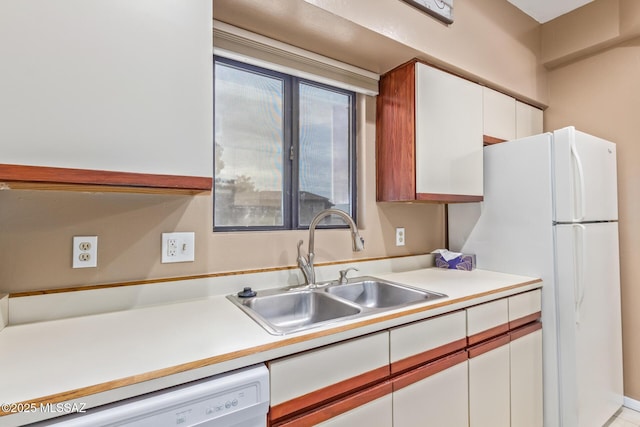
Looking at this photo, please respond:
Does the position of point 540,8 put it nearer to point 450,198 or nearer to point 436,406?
point 450,198

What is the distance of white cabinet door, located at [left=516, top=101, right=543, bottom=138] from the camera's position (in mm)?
2363

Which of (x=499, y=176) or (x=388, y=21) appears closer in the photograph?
(x=388, y=21)

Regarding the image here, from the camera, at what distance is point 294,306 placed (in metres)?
1.48

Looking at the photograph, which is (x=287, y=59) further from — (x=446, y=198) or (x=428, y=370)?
(x=428, y=370)

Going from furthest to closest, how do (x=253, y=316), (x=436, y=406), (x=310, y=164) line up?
(x=310, y=164)
(x=436, y=406)
(x=253, y=316)

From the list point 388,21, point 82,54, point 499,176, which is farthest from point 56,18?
point 499,176

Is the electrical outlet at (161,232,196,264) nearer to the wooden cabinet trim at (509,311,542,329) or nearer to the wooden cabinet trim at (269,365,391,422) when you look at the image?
the wooden cabinet trim at (269,365,391,422)

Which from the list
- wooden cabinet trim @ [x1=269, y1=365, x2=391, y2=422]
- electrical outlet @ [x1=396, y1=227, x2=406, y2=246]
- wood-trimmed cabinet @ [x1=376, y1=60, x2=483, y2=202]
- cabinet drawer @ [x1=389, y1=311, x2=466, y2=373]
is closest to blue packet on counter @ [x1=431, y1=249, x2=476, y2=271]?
electrical outlet @ [x1=396, y1=227, x2=406, y2=246]

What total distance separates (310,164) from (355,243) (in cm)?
57

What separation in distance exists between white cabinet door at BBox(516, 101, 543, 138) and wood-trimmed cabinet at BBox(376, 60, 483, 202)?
0.58m

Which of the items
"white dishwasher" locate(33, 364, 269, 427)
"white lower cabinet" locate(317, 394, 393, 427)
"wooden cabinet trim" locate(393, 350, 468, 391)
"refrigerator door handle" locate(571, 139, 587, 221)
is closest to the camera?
"white dishwasher" locate(33, 364, 269, 427)

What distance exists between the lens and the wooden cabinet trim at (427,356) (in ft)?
3.80

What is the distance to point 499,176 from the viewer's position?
200 cm

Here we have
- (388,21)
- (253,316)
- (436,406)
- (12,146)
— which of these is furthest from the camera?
(388,21)
